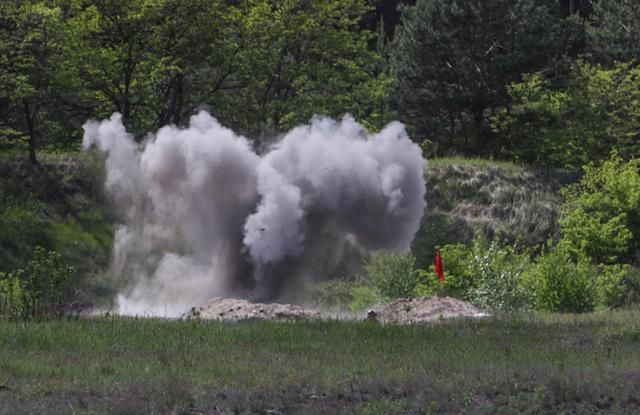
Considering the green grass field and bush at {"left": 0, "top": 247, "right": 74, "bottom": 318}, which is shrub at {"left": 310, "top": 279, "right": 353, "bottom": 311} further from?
the green grass field

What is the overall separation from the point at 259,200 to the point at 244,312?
11.5 feet

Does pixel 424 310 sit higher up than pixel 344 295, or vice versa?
pixel 344 295

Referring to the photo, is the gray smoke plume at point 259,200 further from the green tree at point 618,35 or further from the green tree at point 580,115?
the green tree at point 618,35

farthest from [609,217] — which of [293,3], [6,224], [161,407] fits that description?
[161,407]

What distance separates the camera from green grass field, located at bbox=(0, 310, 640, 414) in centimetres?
1308

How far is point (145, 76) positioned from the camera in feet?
135

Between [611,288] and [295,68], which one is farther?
[295,68]

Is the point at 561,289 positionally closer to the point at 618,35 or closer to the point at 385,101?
the point at 385,101

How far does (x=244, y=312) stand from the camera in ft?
78.7

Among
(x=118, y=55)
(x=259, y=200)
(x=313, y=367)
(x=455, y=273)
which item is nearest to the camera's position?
(x=313, y=367)

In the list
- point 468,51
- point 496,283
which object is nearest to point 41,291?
point 496,283

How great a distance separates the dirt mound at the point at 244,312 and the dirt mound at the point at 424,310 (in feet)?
5.22

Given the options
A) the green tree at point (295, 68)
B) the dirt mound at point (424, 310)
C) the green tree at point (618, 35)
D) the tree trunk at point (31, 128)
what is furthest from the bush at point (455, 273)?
the green tree at point (618, 35)

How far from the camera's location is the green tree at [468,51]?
44.9m
